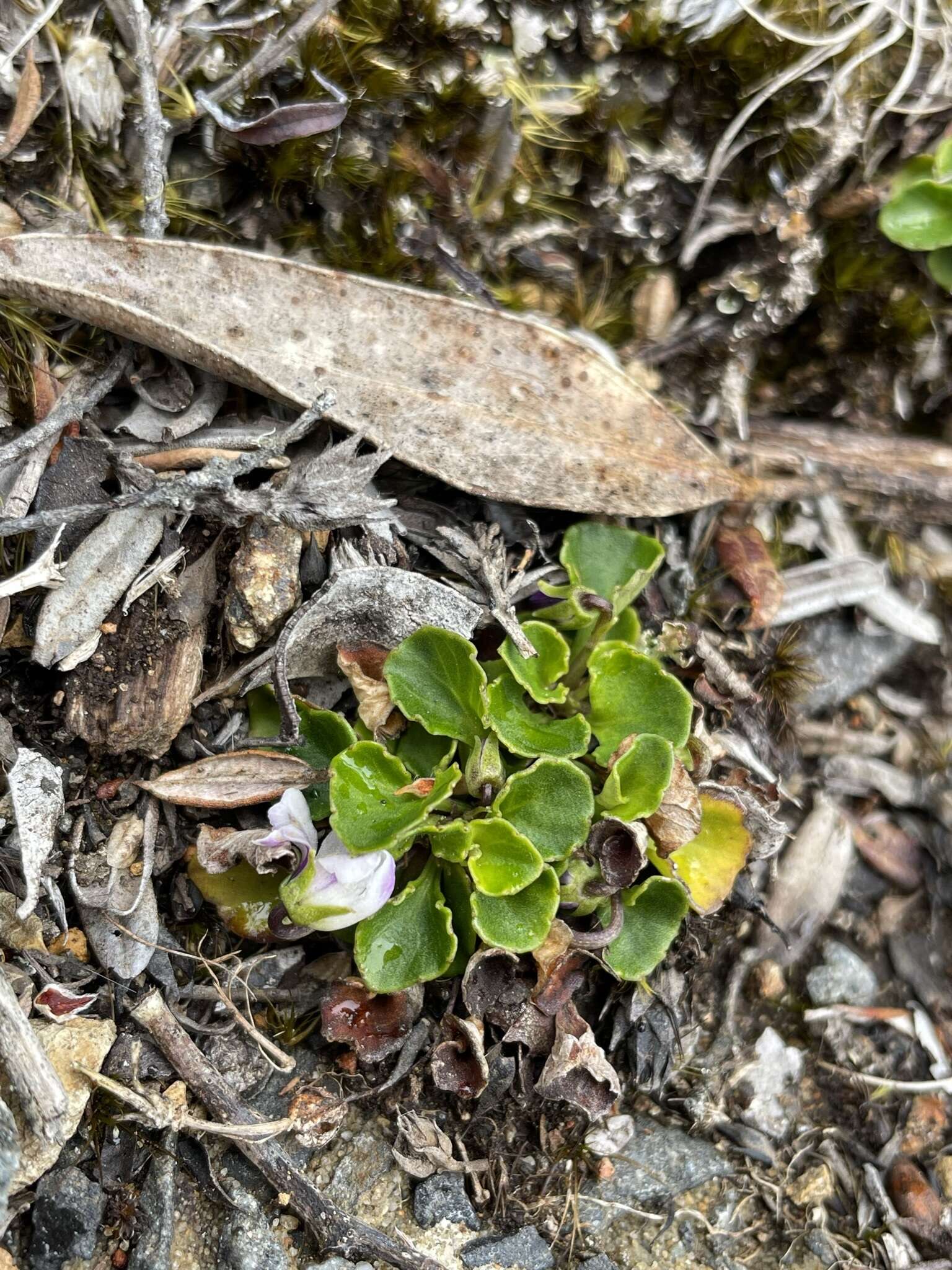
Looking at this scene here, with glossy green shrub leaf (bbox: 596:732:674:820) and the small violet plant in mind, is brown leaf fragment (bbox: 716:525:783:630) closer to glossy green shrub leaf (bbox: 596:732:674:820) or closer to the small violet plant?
the small violet plant

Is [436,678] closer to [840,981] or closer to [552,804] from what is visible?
[552,804]

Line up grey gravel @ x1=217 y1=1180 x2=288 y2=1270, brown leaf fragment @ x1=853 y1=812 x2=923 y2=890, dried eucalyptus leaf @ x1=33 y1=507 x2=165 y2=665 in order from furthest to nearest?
brown leaf fragment @ x1=853 y1=812 x2=923 y2=890 < dried eucalyptus leaf @ x1=33 y1=507 x2=165 y2=665 < grey gravel @ x1=217 y1=1180 x2=288 y2=1270

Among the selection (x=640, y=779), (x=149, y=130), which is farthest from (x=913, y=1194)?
(x=149, y=130)

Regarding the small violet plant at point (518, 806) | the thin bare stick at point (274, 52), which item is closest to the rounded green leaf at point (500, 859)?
the small violet plant at point (518, 806)

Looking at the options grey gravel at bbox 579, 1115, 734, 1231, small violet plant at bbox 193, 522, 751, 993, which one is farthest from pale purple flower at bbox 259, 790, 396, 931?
grey gravel at bbox 579, 1115, 734, 1231

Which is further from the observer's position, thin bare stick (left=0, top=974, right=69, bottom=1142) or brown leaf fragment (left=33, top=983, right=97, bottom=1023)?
brown leaf fragment (left=33, top=983, right=97, bottom=1023)

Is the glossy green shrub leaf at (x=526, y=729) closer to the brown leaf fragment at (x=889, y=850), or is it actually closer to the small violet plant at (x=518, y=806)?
the small violet plant at (x=518, y=806)
